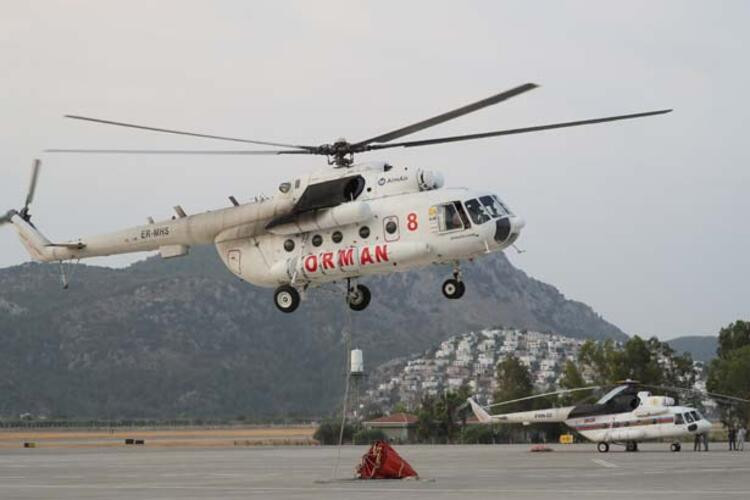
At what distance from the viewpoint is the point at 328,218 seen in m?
39.9

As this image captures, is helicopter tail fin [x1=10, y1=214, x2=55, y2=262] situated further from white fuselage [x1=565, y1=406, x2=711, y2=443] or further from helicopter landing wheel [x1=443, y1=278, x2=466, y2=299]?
white fuselage [x1=565, y1=406, x2=711, y2=443]

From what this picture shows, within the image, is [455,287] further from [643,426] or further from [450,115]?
[643,426]

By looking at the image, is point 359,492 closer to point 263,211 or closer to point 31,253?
point 263,211

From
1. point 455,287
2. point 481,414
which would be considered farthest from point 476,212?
point 481,414

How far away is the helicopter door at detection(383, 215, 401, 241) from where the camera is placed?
1543 inches

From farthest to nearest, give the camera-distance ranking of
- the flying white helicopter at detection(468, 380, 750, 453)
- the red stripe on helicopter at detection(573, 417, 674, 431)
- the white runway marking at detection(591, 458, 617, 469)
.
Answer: the red stripe on helicopter at detection(573, 417, 674, 431) → the flying white helicopter at detection(468, 380, 750, 453) → the white runway marking at detection(591, 458, 617, 469)

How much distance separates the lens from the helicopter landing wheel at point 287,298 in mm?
41156

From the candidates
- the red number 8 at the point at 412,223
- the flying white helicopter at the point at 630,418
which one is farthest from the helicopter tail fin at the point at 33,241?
the flying white helicopter at the point at 630,418

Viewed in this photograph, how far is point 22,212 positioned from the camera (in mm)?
47750

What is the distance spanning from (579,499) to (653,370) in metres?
94.5

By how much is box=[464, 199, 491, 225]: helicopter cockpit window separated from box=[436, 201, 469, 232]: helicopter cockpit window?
0.20 meters

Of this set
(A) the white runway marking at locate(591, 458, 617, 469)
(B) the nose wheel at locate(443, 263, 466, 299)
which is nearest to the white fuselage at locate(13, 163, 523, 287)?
(B) the nose wheel at locate(443, 263, 466, 299)

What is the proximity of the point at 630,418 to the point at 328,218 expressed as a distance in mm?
39173

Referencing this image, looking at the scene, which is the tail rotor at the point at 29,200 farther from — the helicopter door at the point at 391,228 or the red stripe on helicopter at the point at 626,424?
→ the red stripe on helicopter at the point at 626,424
